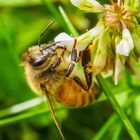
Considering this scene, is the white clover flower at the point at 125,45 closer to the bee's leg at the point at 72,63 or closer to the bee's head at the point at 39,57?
the bee's leg at the point at 72,63

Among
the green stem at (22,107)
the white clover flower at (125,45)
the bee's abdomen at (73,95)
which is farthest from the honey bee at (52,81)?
the green stem at (22,107)

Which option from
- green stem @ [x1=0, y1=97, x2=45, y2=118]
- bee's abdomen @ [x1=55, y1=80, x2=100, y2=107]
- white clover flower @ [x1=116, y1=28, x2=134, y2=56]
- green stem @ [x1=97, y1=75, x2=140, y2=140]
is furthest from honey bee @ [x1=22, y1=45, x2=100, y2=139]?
green stem @ [x1=0, y1=97, x2=45, y2=118]

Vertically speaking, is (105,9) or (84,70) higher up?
(105,9)

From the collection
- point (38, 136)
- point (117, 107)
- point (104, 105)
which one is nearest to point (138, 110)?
point (104, 105)

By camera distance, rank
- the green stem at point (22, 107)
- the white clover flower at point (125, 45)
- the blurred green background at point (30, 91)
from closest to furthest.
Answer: the white clover flower at point (125, 45) < the green stem at point (22, 107) < the blurred green background at point (30, 91)

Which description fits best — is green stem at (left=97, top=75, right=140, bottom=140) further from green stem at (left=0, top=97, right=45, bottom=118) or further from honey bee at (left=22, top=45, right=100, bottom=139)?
green stem at (left=0, top=97, right=45, bottom=118)

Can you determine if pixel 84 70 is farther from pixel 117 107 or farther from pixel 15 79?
pixel 15 79

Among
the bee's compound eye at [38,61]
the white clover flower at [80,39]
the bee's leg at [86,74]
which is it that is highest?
the white clover flower at [80,39]
